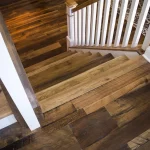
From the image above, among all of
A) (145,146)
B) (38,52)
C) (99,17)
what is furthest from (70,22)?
(145,146)

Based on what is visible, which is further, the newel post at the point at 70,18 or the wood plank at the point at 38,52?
the wood plank at the point at 38,52

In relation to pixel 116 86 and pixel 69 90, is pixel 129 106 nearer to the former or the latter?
pixel 116 86

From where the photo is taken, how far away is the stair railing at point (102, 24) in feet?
5.91

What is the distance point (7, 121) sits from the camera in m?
1.39

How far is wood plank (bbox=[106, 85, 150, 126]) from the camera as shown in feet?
4.51

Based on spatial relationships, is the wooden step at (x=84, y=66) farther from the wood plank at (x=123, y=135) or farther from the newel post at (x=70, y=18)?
the wood plank at (x=123, y=135)

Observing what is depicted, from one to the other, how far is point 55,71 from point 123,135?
4.48ft

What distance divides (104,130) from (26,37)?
2.96 meters

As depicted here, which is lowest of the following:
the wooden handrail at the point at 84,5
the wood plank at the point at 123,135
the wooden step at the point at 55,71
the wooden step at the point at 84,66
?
the wooden step at the point at 55,71

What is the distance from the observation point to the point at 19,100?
3.46 feet

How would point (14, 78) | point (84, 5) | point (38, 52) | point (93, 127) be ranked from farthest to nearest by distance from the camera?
point (38, 52)
point (84, 5)
point (93, 127)
point (14, 78)

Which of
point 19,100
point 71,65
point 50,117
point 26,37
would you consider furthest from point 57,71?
point 26,37

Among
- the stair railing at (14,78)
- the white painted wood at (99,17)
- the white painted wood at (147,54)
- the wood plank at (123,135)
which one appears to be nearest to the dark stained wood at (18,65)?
the stair railing at (14,78)

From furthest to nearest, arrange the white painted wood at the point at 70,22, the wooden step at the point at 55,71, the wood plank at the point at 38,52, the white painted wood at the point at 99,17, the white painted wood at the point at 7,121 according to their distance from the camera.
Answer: the wood plank at the point at 38,52 → the white painted wood at the point at 70,22 → the wooden step at the point at 55,71 → the white painted wood at the point at 99,17 → the white painted wood at the point at 7,121
